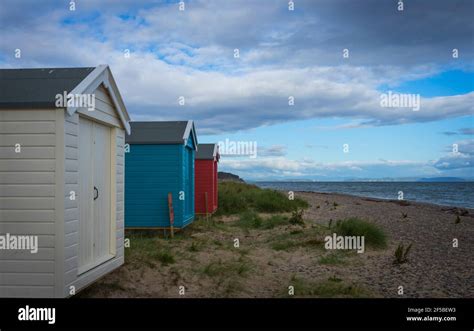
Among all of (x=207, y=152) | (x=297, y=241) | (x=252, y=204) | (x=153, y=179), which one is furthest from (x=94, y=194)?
(x=252, y=204)

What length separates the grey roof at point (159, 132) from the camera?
12836mm

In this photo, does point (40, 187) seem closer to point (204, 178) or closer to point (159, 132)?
point (159, 132)

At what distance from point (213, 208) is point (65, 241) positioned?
13.7 meters

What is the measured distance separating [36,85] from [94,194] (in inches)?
82.7

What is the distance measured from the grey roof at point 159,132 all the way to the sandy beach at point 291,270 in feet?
10.2

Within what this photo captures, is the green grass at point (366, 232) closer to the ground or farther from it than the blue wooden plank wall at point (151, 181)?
closer to the ground

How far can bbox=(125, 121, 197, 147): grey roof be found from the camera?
42.1 feet

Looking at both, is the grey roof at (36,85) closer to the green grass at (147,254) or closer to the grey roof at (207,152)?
the green grass at (147,254)

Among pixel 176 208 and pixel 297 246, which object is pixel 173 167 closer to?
pixel 176 208

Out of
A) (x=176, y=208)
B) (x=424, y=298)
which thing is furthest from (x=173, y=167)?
(x=424, y=298)

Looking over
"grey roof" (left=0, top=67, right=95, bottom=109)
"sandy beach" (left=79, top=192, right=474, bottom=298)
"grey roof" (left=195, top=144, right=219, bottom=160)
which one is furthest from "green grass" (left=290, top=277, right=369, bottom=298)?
"grey roof" (left=195, top=144, right=219, bottom=160)

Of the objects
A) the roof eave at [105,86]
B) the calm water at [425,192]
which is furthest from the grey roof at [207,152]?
the calm water at [425,192]

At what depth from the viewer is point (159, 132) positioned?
13.2m

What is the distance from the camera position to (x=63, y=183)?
5.69m
